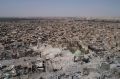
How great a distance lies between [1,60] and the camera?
14.4m

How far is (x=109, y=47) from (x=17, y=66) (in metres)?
Result: 9.39

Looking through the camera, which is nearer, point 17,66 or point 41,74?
point 41,74

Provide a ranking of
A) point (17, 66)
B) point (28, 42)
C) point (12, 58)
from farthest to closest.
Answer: point (28, 42) < point (12, 58) < point (17, 66)

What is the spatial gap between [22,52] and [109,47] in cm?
810

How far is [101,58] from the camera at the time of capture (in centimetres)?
1430

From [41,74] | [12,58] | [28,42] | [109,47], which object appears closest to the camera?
[41,74]

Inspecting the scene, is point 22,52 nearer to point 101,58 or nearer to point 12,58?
point 12,58

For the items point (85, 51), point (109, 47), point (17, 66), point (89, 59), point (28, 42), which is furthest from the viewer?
point (28, 42)

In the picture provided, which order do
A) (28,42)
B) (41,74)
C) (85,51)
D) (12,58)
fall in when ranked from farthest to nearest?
(28,42)
(85,51)
(12,58)
(41,74)

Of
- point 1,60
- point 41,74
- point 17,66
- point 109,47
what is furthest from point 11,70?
point 109,47

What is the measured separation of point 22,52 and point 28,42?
4481 mm

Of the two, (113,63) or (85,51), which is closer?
(113,63)

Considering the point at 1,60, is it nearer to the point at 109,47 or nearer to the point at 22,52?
the point at 22,52

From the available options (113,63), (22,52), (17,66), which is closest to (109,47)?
(113,63)
